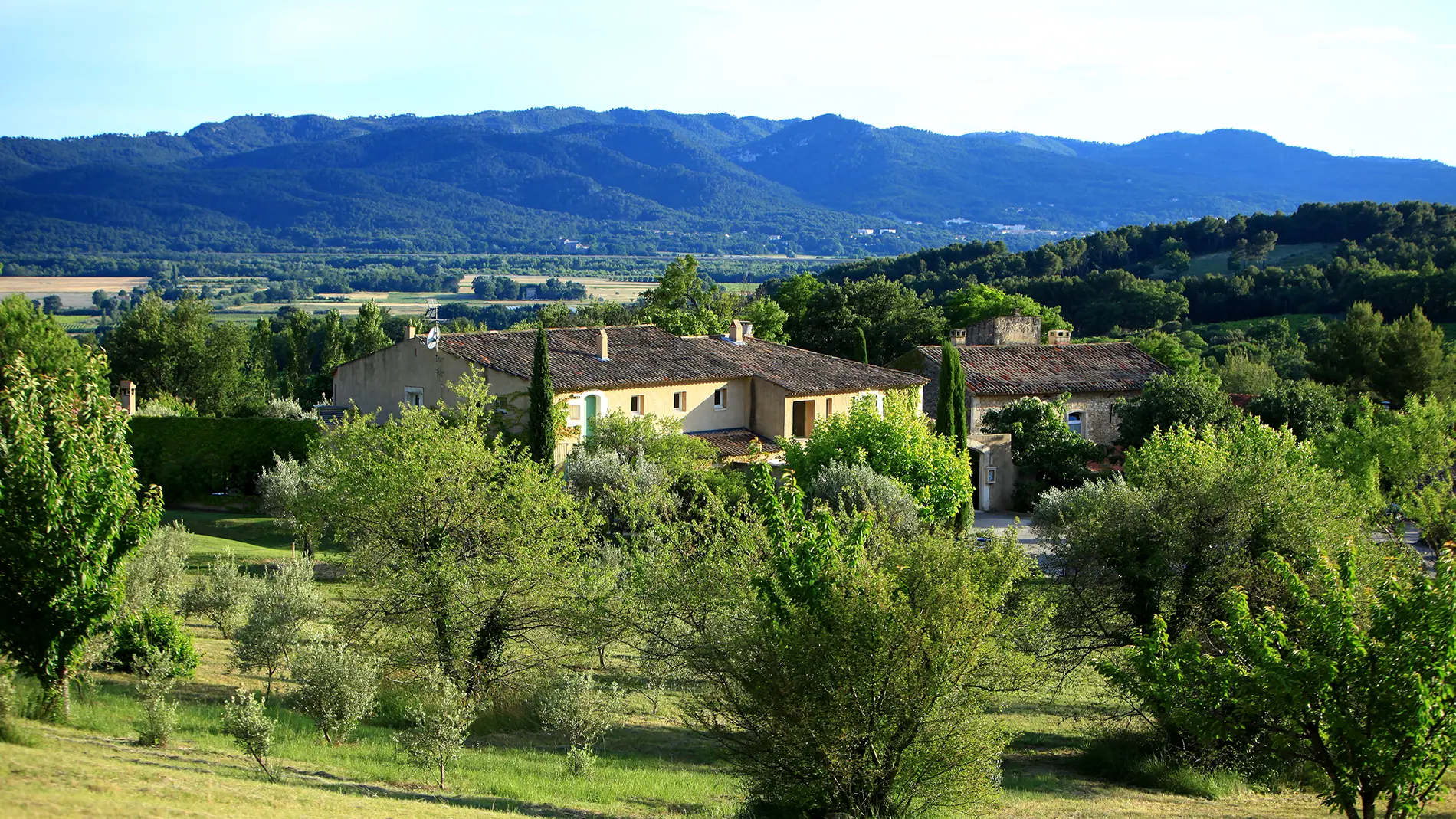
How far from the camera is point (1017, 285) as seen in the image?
106375 millimetres

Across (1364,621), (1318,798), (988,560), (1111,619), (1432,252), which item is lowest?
(1318,798)

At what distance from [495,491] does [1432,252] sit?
331ft

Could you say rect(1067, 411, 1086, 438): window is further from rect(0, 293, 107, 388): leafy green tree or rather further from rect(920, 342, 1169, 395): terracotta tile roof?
rect(0, 293, 107, 388): leafy green tree

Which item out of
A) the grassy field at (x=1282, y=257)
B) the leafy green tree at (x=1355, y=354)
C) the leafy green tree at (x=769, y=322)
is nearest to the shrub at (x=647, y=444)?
the leafy green tree at (x=769, y=322)

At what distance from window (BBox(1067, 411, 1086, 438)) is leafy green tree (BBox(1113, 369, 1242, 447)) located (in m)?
3.90

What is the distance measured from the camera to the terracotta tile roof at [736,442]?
134 feet

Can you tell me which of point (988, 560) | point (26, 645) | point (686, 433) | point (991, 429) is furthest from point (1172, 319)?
point (26, 645)

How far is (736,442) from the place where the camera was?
138 feet

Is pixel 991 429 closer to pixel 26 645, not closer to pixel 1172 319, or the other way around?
pixel 26 645

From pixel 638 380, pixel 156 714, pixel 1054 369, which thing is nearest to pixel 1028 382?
pixel 1054 369

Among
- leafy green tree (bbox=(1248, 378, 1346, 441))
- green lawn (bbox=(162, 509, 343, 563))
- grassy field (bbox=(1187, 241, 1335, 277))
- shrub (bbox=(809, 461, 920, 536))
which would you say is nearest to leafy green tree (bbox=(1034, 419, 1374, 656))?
shrub (bbox=(809, 461, 920, 536))

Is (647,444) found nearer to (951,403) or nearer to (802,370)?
(802,370)

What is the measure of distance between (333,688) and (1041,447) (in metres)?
32.0

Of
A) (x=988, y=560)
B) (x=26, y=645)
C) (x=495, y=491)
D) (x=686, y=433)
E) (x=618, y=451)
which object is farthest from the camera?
(x=686, y=433)
